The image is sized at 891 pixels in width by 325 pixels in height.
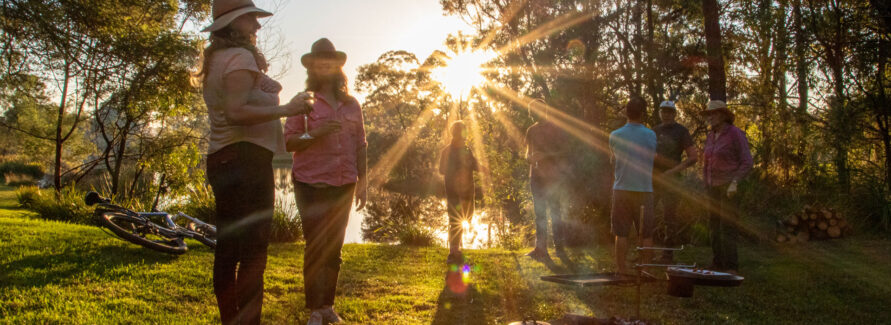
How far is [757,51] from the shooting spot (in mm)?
13789

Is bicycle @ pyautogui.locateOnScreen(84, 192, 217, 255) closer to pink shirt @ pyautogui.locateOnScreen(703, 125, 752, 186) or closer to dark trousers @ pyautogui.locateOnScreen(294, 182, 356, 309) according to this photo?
dark trousers @ pyautogui.locateOnScreen(294, 182, 356, 309)

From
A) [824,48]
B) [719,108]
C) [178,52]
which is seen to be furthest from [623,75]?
[178,52]

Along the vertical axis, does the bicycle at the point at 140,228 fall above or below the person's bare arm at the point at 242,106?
below

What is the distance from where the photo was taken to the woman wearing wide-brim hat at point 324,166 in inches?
134

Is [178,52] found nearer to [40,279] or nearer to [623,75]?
[40,279]

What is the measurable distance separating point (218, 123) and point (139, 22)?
9502 millimetres

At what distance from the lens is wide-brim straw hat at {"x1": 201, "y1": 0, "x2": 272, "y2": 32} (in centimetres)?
243

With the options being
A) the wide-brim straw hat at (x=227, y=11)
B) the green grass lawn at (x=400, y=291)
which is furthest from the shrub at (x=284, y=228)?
the wide-brim straw hat at (x=227, y=11)

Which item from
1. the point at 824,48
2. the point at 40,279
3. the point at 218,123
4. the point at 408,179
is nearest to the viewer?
the point at 218,123

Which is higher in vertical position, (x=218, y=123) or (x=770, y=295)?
(x=218, y=123)

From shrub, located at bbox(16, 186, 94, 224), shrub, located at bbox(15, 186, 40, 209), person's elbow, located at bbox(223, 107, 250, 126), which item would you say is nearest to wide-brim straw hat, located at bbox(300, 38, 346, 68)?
person's elbow, located at bbox(223, 107, 250, 126)

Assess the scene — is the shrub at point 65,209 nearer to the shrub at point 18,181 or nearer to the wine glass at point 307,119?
the wine glass at point 307,119

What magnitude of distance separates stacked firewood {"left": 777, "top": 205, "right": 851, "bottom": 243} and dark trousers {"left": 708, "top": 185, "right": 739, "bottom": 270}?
399 cm

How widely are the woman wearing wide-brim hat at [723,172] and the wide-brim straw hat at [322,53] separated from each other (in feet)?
12.9
